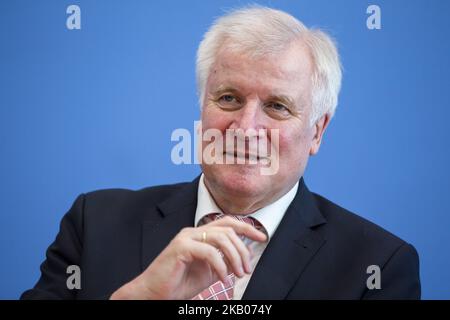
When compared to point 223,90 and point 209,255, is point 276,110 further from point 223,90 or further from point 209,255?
point 209,255

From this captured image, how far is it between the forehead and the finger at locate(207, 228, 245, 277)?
534 mm

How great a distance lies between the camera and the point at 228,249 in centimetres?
144

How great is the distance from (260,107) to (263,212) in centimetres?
31

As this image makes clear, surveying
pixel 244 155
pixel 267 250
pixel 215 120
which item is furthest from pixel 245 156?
pixel 267 250

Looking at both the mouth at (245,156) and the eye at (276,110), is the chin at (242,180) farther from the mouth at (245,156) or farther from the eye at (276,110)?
the eye at (276,110)

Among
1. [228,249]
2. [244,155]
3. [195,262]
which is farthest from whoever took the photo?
[244,155]

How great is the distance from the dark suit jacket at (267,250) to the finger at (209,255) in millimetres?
345

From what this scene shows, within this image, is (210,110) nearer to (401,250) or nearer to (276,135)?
(276,135)

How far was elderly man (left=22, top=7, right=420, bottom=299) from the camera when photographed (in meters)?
1.84

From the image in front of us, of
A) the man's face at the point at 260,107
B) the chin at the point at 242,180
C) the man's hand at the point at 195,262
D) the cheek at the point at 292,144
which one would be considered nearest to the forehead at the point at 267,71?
the man's face at the point at 260,107

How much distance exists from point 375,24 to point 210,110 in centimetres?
107

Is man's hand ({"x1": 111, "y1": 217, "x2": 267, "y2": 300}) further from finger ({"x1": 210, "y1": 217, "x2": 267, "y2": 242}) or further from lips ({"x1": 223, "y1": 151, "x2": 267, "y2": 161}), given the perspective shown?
lips ({"x1": 223, "y1": 151, "x2": 267, "y2": 161})
